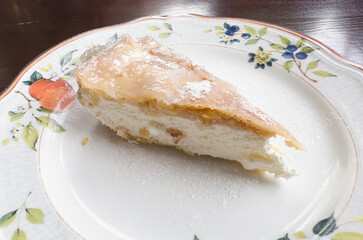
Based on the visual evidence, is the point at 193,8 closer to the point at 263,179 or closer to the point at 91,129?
the point at 91,129

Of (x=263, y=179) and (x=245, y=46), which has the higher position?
(x=245, y=46)

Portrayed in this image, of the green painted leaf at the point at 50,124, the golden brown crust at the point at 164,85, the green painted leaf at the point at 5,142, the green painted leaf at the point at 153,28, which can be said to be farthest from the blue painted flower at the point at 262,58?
the green painted leaf at the point at 5,142

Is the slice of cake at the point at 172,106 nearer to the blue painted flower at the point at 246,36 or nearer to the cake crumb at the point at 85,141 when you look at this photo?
the cake crumb at the point at 85,141

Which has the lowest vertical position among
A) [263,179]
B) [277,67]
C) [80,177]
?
[80,177]

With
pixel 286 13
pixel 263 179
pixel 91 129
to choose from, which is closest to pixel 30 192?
pixel 91 129

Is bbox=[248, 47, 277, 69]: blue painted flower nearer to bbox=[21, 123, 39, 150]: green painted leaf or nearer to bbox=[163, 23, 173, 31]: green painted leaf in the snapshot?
bbox=[163, 23, 173, 31]: green painted leaf

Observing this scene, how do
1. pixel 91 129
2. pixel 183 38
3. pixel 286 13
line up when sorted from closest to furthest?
pixel 91 129 → pixel 183 38 → pixel 286 13

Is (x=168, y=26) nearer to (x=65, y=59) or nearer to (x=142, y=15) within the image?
(x=142, y=15)

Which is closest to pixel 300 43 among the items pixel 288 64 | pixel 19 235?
pixel 288 64
